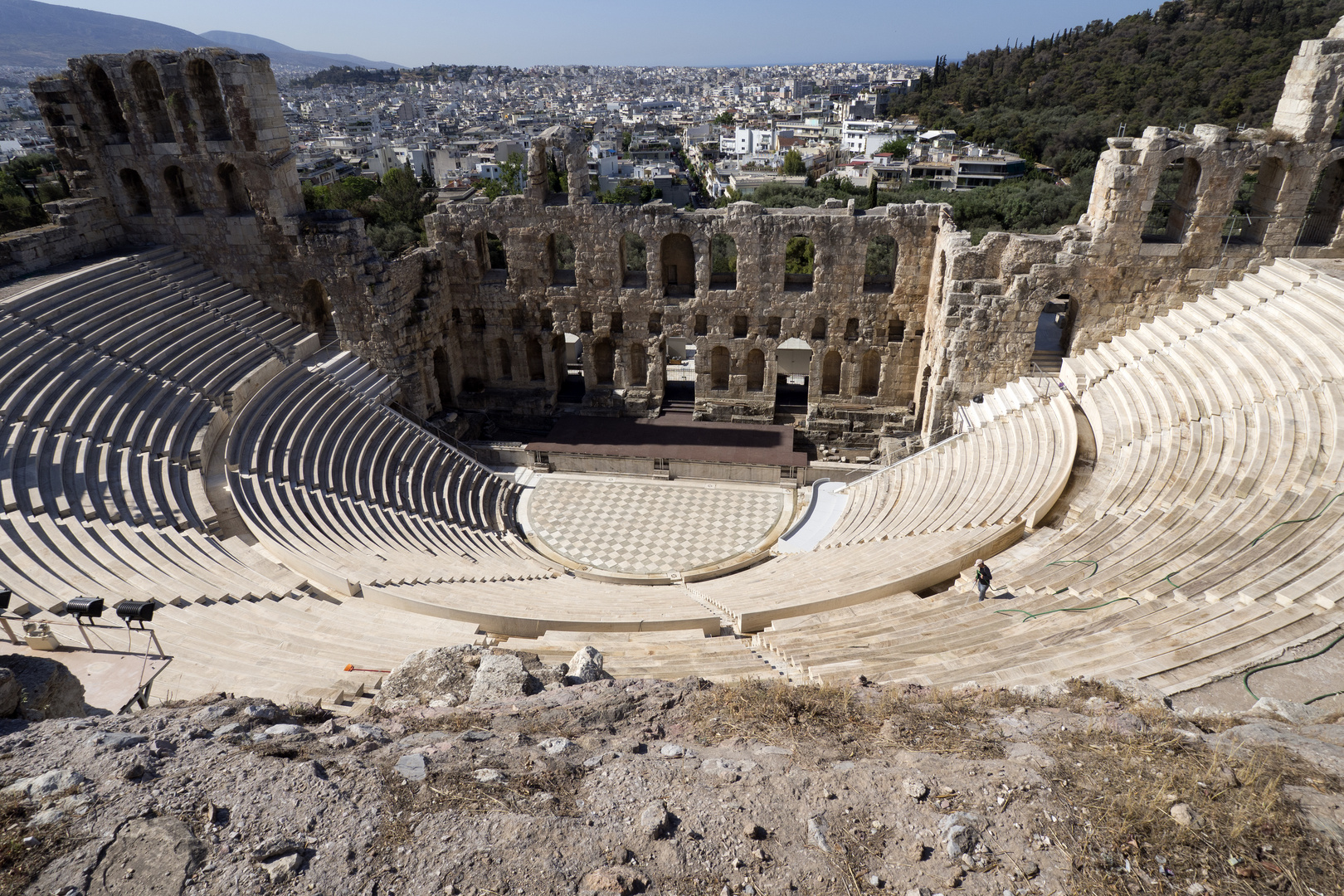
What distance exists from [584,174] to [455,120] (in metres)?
156

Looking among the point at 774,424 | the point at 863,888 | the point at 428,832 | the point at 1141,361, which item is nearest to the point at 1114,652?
the point at 863,888

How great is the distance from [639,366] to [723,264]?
1698cm

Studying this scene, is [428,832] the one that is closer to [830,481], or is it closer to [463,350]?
[830,481]

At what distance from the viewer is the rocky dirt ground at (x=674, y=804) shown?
4.82 m

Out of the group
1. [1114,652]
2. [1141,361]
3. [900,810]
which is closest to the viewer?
[900,810]

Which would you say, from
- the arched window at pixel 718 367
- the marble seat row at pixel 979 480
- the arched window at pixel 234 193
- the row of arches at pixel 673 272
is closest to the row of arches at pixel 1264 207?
the marble seat row at pixel 979 480

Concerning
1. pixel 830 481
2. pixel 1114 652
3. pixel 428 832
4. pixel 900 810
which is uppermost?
pixel 428 832

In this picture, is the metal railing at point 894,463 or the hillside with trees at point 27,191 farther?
the hillside with trees at point 27,191

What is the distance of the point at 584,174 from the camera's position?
22172mm

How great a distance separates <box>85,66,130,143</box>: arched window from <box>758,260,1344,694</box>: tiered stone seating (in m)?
22.9

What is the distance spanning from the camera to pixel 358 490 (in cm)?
1728

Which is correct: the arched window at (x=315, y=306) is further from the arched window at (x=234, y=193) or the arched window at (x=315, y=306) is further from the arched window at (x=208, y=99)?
the arched window at (x=208, y=99)

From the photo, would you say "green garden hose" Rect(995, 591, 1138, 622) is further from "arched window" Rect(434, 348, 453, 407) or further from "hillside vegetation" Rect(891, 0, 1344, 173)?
"hillside vegetation" Rect(891, 0, 1344, 173)

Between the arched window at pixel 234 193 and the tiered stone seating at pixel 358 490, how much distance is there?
5283mm
